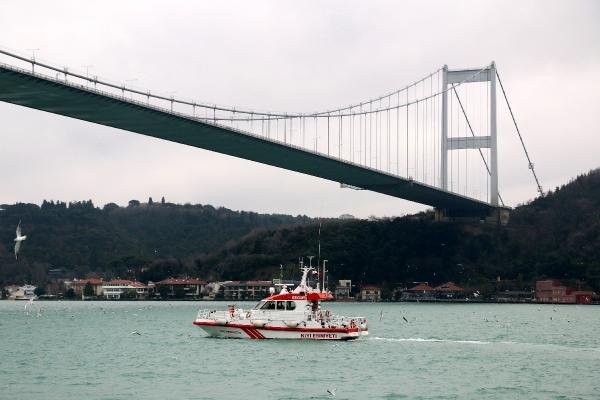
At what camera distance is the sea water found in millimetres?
34625

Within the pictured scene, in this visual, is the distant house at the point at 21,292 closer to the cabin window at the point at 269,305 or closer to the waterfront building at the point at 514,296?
the waterfront building at the point at 514,296

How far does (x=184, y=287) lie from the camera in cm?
15775

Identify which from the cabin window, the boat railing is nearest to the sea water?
the boat railing

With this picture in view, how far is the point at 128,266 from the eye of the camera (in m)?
186

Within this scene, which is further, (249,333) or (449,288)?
(449,288)

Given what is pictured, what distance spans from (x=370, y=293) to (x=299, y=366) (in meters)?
93.0

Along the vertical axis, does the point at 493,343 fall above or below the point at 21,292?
below

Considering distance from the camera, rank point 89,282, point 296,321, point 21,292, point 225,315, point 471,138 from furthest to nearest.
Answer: point 21,292, point 89,282, point 471,138, point 225,315, point 296,321

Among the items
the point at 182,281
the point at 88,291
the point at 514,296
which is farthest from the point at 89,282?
the point at 514,296

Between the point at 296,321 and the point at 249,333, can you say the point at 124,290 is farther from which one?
the point at 296,321

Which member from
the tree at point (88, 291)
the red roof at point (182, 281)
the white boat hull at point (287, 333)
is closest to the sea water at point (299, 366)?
the white boat hull at point (287, 333)

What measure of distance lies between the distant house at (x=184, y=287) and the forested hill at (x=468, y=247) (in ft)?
39.1

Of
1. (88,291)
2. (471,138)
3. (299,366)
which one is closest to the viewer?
(299,366)

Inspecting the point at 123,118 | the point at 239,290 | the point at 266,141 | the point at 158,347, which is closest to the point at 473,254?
the point at 239,290
